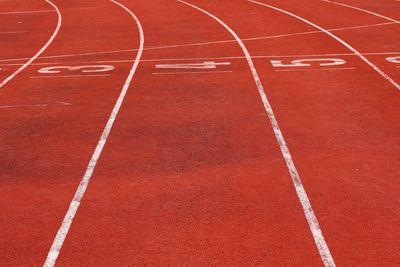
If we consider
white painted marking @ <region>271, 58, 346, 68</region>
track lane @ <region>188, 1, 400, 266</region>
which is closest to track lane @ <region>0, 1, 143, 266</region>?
track lane @ <region>188, 1, 400, 266</region>

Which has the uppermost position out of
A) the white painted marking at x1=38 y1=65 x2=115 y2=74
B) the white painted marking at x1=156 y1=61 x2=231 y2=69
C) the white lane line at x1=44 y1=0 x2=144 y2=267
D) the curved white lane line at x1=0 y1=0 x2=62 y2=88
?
the white lane line at x1=44 y1=0 x2=144 y2=267

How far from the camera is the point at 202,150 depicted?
7.89 metres

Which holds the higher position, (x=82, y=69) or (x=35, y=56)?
(x=82, y=69)

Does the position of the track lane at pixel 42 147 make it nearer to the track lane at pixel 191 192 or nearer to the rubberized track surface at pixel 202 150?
the rubberized track surface at pixel 202 150

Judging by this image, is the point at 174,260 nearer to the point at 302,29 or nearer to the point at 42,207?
the point at 42,207

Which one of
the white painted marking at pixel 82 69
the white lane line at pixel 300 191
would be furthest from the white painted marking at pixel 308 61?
the white painted marking at pixel 82 69

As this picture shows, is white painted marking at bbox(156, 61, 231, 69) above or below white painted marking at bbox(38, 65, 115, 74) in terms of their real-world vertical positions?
above

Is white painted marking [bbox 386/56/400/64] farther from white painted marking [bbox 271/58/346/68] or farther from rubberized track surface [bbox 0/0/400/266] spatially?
white painted marking [bbox 271/58/346/68]

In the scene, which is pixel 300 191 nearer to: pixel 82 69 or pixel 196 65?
pixel 196 65

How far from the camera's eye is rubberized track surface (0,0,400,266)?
18.5 ft

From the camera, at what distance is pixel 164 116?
30.7 feet

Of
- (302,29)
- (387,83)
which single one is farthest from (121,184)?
(302,29)

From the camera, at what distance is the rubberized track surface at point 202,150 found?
18.5 feet

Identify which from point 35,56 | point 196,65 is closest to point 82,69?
point 35,56
